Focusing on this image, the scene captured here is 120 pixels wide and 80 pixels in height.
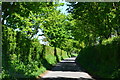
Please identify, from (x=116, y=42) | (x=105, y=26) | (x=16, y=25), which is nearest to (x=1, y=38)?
(x=16, y=25)

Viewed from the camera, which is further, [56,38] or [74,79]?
[56,38]

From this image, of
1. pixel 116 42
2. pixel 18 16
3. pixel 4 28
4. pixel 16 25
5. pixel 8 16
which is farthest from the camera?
pixel 116 42

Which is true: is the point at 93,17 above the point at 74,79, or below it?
above

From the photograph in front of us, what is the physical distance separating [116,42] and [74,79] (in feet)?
14.3

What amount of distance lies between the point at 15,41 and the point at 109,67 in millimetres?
8124

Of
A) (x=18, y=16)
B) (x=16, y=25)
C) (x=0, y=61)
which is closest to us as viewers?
(x=0, y=61)

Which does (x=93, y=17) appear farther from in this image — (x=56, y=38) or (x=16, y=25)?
(x=56, y=38)

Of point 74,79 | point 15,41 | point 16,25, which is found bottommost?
point 74,79

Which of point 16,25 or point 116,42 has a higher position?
point 16,25

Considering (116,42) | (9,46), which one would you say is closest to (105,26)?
(116,42)

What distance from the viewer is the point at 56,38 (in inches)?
1932

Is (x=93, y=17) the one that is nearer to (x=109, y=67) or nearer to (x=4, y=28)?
(x=109, y=67)

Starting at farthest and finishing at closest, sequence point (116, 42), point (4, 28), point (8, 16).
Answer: point (116, 42), point (8, 16), point (4, 28)

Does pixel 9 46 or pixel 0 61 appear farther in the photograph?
pixel 9 46
